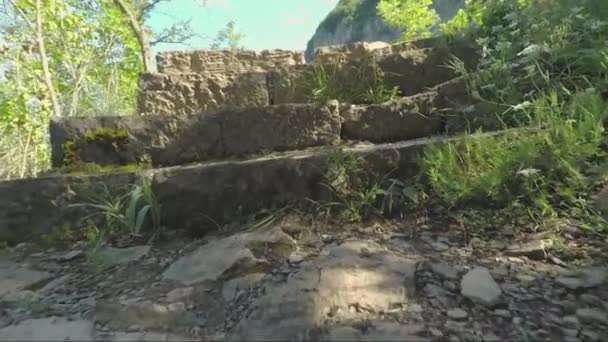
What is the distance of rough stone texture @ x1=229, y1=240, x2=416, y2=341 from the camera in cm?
128

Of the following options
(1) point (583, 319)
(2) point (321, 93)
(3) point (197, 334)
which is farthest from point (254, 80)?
(1) point (583, 319)

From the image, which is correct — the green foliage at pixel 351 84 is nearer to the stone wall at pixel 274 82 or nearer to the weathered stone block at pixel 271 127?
the stone wall at pixel 274 82

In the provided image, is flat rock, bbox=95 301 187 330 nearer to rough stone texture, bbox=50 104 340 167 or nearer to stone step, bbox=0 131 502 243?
stone step, bbox=0 131 502 243

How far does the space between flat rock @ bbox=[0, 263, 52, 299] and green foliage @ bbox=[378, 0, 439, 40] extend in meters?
5.30

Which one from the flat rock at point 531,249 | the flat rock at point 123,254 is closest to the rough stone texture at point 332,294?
the flat rock at point 531,249

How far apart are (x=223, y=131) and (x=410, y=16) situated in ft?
15.5

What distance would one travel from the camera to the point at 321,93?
9.24ft

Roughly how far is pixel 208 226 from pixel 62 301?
0.66 meters

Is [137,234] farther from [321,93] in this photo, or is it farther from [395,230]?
[321,93]

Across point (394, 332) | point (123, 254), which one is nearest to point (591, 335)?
point (394, 332)

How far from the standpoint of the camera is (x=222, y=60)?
3344 millimetres

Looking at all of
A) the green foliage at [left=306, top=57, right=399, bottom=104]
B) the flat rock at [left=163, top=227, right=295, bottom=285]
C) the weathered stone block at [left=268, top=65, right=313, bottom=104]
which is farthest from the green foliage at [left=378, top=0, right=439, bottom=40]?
the flat rock at [left=163, top=227, right=295, bottom=285]

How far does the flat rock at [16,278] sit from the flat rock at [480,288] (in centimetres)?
159

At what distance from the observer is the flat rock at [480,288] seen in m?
1.38
